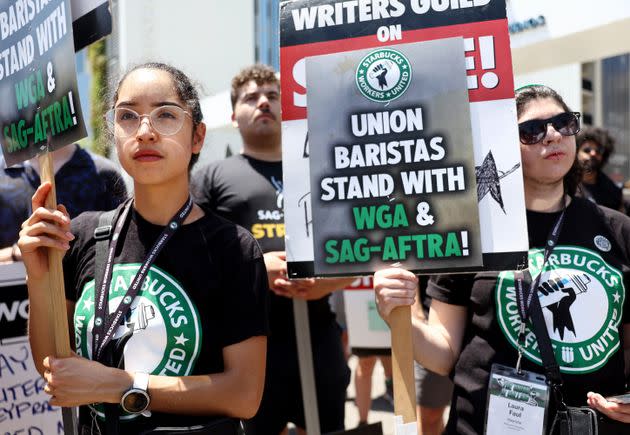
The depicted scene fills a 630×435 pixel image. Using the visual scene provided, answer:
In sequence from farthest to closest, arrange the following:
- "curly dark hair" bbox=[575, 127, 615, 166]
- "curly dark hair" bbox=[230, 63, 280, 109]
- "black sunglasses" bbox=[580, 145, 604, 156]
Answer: "curly dark hair" bbox=[575, 127, 615, 166] < "black sunglasses" bbox=[580, 145, 604, 156] < "curly dark hair" bbox=[230, 63, 280, 109]

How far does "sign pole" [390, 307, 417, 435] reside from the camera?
5.83 ft

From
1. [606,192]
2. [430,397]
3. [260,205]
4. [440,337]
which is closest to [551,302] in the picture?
[440,337]

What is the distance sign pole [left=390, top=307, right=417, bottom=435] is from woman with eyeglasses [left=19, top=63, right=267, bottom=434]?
1.20ft

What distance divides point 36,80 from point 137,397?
92cm

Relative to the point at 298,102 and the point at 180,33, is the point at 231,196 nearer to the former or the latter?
the point at 298,102

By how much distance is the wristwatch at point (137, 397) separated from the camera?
1.63 metres

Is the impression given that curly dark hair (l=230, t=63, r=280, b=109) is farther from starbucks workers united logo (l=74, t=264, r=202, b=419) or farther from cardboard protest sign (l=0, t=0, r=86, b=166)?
starbucks workers united logo (l=74, t=264, r=202, b=419)

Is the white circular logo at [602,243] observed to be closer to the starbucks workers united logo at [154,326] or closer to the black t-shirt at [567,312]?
the black t-shirt at [567,312]

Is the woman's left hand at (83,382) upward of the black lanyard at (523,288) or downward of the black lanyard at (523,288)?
downward

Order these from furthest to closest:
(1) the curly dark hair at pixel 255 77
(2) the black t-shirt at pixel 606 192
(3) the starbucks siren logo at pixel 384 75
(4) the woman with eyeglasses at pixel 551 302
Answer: (2) the black t-shirt at pixel 606 192 < (1) the curly dark hair at pixel 255 77 < (4) the woman with eyeglasses at pixel 551 302 < (3) the starbucks siren logo at pixel 384 75

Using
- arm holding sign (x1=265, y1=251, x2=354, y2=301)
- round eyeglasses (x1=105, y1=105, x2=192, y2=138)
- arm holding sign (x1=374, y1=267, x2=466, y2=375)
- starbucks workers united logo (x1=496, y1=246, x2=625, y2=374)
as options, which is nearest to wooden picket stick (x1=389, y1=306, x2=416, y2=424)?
arm holding sign (x1=374, y1=267, x2=466, y2=375)

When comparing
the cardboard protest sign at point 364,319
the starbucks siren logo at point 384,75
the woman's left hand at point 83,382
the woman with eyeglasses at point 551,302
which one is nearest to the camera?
the woman's left hand at point 83,382

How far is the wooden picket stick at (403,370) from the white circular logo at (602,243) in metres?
0.70

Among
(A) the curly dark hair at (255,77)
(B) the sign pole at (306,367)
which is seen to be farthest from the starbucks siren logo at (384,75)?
(A) the curly dark hair at (255,77)
